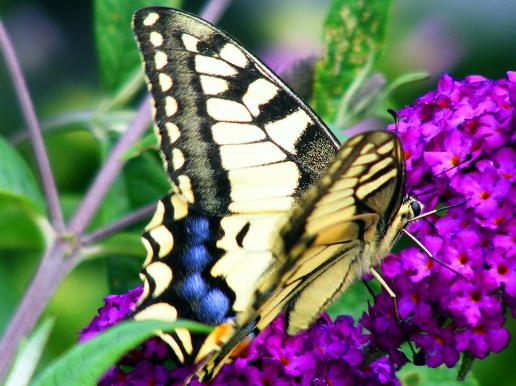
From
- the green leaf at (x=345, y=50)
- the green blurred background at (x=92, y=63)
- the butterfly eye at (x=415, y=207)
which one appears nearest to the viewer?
the butterfly eye at (x=415, y=207)

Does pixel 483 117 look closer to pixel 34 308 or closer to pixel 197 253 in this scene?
pixel 197 253

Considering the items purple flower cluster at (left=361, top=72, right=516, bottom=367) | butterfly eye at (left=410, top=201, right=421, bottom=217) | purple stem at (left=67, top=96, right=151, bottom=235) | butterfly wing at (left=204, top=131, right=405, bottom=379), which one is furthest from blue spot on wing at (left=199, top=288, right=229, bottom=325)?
purple stem at (left=67, top=96, right=151, bottom=235)

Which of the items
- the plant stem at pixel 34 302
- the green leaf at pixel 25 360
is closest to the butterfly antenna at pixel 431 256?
the green leaf at pixel 25 360

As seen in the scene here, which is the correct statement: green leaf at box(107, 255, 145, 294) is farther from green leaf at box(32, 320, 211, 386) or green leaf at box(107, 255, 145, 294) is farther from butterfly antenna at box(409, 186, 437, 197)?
green leaf at box(32, 320, 211, 386)

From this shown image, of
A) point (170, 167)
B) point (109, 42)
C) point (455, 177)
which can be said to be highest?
point (109, 42)

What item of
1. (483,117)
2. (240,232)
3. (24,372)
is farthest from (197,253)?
(483,117)

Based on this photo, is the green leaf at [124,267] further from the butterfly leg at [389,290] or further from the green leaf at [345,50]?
the butterfly leg at [389,290]
